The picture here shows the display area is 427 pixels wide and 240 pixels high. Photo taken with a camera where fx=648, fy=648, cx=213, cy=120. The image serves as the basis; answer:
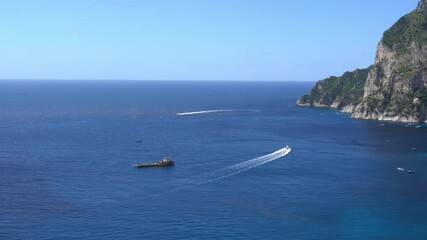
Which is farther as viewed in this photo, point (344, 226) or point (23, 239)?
point (344, 226)

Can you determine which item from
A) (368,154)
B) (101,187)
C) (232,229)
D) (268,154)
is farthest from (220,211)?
(368,154)

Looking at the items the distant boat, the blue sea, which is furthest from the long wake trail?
the distant boat

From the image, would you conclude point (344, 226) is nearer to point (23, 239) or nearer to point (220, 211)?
point (220, 211)

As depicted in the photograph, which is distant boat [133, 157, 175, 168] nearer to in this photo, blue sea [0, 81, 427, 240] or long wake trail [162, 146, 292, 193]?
blue sea [0, 81, 427, 240]

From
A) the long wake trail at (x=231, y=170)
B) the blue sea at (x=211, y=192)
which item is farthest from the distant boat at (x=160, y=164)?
the long wake trail at (x=231, y=170)

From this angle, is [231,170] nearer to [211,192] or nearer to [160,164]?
[160,164]

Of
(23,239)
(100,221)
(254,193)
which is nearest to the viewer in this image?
(23,239)

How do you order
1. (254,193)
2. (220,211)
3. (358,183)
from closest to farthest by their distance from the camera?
(220,211)
(254,193)
(358,183)

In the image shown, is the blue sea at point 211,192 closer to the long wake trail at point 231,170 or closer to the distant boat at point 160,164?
the long wake trail at point 231,170
